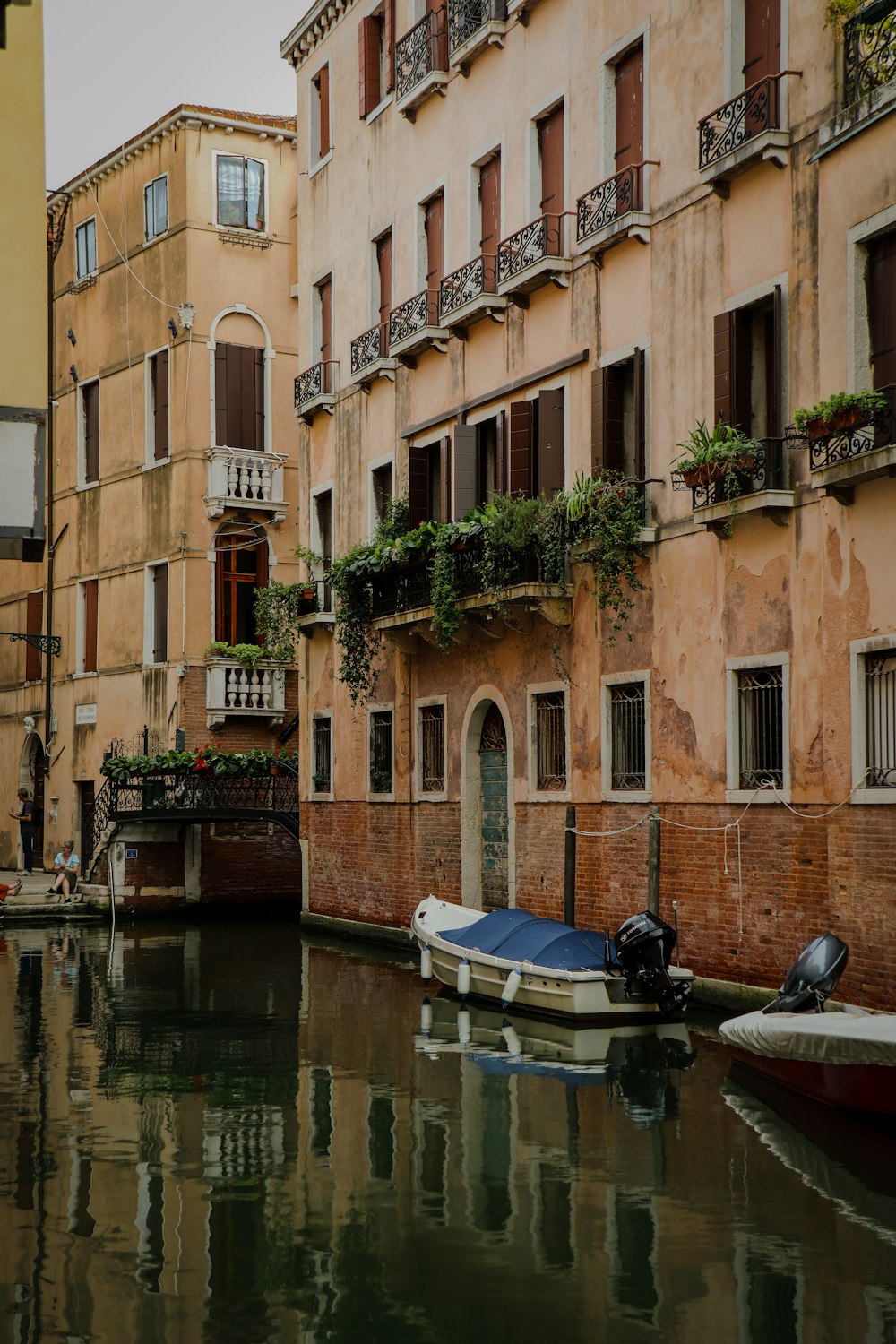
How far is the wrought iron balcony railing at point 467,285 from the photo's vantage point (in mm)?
19188

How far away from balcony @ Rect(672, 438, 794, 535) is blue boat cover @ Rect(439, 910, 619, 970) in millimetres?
3769

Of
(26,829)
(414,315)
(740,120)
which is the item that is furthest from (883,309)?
(26,829)

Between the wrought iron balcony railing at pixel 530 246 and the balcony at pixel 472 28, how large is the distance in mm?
2466

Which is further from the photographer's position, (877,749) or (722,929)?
(722,929)

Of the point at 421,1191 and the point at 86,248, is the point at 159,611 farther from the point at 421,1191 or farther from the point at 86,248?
the point at 421,1191

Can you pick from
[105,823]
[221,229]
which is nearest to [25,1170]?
[105,823]

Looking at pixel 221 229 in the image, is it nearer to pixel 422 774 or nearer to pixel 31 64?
pixel 422 774

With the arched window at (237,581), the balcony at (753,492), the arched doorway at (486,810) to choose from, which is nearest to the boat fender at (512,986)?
the arched doorway at (486,810)

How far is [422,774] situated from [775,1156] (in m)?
11.8

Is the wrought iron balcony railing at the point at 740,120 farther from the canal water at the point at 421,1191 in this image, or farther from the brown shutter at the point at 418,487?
the canal water at the point at 421,1191

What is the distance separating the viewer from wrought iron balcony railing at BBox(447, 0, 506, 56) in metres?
19.4

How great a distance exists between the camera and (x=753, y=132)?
1439 cm

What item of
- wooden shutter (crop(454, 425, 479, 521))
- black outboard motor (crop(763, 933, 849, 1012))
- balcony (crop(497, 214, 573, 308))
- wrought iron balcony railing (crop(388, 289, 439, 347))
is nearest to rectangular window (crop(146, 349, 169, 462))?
wrought iron balcony railing (crop(388, 289, 439, 347))

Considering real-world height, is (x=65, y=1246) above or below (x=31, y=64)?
below
